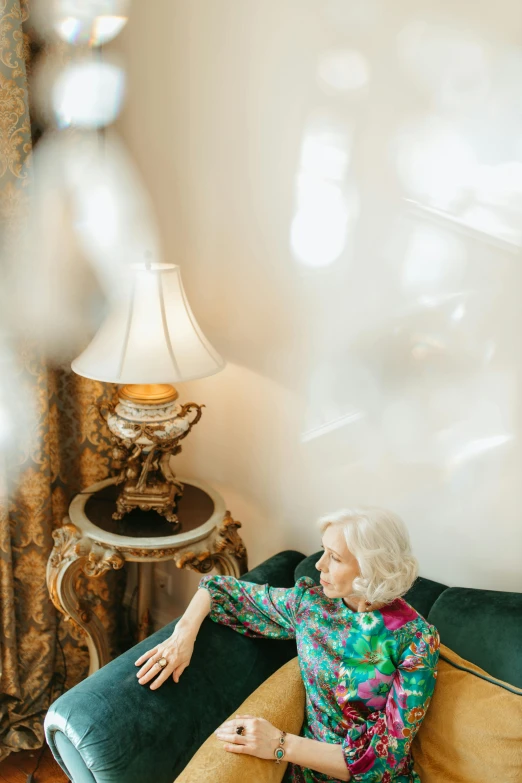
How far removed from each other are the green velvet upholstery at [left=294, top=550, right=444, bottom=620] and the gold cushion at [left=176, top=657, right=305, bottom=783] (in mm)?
270

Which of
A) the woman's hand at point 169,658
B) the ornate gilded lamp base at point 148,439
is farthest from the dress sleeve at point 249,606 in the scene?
the ornate gilded lamp base at point 148,439

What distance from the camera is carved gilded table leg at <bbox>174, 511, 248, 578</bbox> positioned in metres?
2.03

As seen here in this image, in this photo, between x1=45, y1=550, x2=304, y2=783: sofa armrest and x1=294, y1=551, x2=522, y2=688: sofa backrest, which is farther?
x1=294, y1=551, x2=522, y2=688: sofa backrest

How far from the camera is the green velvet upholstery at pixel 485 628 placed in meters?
1.60

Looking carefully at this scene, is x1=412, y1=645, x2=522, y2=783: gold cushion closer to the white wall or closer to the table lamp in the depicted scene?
the white wall

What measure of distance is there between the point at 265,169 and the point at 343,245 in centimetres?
33

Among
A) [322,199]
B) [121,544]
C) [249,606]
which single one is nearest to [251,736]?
[249,606]

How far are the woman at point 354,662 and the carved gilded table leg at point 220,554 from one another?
0.34 metres

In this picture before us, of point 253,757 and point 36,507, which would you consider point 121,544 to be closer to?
point 36,507

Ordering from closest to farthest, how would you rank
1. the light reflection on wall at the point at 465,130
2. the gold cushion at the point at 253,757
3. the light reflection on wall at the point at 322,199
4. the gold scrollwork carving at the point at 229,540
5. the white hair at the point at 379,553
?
the gold cushion at the point at 253,757
the white hair at the point at 379,553
the light reflection on wall at the point at 465,130
the light reflection on wall at the point at 322,199
the gold scrollwork carving at the point at 229,540

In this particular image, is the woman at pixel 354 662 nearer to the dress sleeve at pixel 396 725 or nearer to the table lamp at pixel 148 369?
the dress sleeve at pixel 396 725

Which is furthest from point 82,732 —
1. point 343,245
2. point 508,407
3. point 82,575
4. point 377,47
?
point 377,47

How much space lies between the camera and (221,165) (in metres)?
2.20

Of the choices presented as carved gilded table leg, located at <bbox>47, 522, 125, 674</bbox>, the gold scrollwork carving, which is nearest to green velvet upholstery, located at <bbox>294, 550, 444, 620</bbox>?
the gold scrollwork carving
